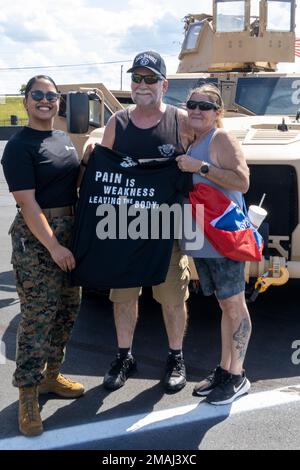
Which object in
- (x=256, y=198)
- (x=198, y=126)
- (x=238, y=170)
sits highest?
(x=198, y=126)

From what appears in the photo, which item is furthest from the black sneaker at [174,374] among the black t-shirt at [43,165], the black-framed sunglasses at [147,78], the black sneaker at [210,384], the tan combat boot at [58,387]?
the black-framed sunglasses at [147,78]

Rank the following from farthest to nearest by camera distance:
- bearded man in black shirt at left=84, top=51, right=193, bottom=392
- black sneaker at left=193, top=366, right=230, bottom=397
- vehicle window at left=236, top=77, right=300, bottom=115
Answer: vehicle window at left=236, top=77, right=300, bottom=115 → black sneaker at left=193, top=366, right=230, bottom=397 → bearded man in black shirt at left=84, top=51, right=193, bottom=392

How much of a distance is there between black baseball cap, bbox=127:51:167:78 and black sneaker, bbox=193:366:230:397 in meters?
1.85

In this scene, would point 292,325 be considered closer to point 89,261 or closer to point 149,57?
point 89,261

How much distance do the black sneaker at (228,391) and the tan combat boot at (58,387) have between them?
0.82 m

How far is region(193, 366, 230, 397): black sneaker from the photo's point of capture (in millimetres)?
3844

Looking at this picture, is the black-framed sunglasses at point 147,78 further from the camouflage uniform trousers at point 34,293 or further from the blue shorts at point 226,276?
the blue shorts at point 226,276

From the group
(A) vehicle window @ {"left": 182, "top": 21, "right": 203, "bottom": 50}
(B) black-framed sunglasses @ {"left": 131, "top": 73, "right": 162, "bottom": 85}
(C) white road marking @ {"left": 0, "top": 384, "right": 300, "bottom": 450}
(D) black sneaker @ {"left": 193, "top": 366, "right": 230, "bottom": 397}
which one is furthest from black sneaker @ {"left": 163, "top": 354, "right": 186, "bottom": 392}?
(A) vehicle window @ {"left": 182, "top": 21, "right": 203, "bottom": 50}

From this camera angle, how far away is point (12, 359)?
4.46 m

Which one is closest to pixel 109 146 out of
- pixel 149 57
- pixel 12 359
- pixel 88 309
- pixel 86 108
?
pixel 149 57

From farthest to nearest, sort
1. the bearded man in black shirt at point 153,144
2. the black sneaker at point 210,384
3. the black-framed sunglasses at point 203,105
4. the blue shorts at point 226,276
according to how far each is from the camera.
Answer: the black sneaker at point 210,384 → the bearded man in black shirt at point 153,144 → the blue shorts at point 226,276 → the black-framed sunglasses at point 203,105

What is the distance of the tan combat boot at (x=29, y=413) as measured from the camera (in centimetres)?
340

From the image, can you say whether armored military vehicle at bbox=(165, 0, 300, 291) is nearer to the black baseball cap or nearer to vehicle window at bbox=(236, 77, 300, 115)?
vehicle window at bbox=(236, 77, 300, 115)

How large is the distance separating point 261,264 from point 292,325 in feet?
3.37
